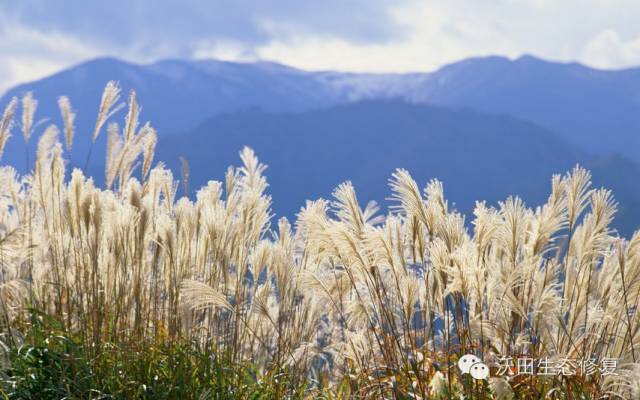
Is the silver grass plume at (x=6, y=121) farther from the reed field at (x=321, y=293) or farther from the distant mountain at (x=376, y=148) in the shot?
the distant mountain at (x=376, y=148)

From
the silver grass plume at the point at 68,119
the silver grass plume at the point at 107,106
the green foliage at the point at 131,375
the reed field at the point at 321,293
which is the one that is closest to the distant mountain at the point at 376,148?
the silver grass plume at the point at 68,119

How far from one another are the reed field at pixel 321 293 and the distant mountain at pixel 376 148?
160985 mm

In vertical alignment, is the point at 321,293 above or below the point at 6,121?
below

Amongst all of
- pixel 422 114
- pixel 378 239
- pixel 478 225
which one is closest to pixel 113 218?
pixel 378 239

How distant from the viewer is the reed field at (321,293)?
2854mm

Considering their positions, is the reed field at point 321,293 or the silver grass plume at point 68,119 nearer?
the reed field at point 321,293

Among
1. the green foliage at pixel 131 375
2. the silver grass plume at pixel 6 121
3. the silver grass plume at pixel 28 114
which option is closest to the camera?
the green foliage at pixel 131 375

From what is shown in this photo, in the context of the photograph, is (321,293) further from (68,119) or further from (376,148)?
(376,148)

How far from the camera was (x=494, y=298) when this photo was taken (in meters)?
2.78

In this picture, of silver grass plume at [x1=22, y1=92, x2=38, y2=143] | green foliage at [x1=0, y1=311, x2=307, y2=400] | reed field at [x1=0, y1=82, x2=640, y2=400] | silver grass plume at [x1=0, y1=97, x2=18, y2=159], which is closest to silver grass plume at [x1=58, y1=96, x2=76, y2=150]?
reed field at [x1=0, y1=82, x2=640, y2=400]

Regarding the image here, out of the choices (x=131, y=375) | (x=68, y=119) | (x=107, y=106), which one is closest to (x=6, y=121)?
(x=68, y=119)

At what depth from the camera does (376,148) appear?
187 metres

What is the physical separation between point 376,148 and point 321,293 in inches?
7291

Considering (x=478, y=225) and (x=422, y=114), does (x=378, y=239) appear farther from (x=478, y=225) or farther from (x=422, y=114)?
(x=422, y=114)
